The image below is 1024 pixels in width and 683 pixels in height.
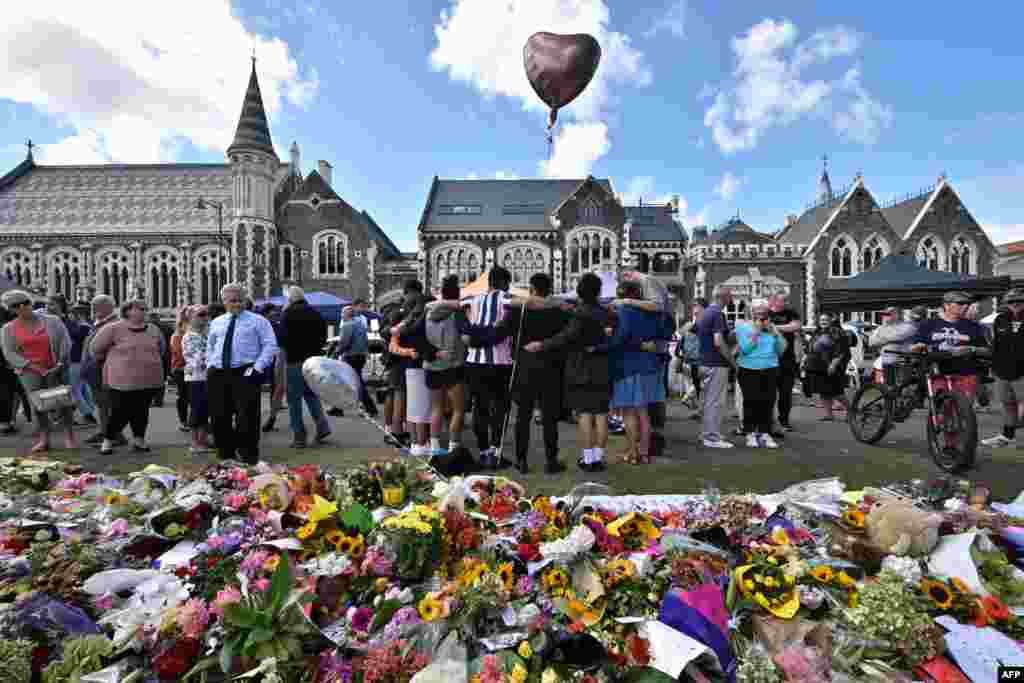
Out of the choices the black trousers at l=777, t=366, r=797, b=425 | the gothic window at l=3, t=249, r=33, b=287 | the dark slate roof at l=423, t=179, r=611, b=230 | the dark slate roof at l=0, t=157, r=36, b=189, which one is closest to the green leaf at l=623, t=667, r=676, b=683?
the black trousers at l=777, t=366, r=797, b=425

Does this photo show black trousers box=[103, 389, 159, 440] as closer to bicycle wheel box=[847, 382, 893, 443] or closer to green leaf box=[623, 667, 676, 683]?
green leaf box=[623, 667, 676, 683]

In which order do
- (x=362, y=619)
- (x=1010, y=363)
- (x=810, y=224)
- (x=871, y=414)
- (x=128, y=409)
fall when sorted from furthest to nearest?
1. (x=810, y=224)
2. (x=871, y=414)
3. (x=1010, y=363)
4. (x=128, y=409)
5. (x=362, y=619)

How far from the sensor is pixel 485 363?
5.79 meters

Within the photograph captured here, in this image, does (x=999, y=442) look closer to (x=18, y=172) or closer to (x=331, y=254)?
(x=331, y=254)

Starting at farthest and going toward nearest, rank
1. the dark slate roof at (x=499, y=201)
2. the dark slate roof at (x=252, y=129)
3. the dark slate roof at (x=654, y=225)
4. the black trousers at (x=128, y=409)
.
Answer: the dark slate roof at (x=654, y=225)
the dark slate roof at (x=499, y=201)
the dark slate roof at (x=252, y=129)
the black trousers at (x=128, y=409)

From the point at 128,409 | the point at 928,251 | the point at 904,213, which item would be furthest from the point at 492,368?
the point at 904,213

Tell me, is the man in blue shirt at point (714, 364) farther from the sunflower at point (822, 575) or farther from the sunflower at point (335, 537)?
the sunflower at point (335, 537)

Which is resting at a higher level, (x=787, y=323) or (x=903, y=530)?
(x=787, y=323)

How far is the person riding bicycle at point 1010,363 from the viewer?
271 inches

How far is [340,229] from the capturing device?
3559cm

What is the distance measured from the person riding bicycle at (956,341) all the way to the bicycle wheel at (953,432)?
0.31 metres

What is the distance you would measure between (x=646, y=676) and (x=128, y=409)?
6820 millimetres

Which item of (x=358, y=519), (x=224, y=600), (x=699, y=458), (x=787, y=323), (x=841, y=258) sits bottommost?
(x=699, y=458)

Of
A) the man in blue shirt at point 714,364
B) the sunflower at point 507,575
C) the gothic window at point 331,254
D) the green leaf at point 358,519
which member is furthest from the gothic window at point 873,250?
the green leaf at point 358,519
